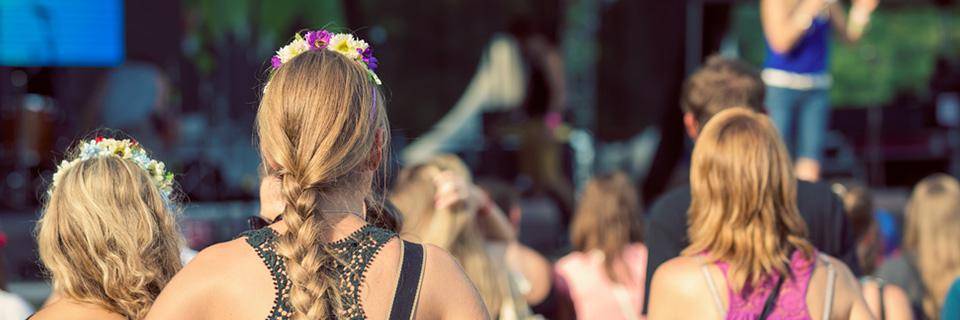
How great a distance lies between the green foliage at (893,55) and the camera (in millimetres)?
10867

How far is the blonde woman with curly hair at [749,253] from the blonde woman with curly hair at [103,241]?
1168 millimetres

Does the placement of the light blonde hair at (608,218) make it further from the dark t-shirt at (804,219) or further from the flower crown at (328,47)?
the flower crown at (328,47)

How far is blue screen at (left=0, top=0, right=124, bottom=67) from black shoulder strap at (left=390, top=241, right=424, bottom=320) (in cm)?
628

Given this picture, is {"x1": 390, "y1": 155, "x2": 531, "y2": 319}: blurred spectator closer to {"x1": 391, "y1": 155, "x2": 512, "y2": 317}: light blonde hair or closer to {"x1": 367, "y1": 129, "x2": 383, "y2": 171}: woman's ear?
{"x1": 391, "y1": 155, "x2": 512, "y2": 317}: light blonde hair

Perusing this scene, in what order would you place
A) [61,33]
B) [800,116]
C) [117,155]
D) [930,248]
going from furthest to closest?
[61,33] < [800,116] < [930,248] < [117,155]

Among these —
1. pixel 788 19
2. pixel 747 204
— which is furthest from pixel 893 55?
pixel 747 204

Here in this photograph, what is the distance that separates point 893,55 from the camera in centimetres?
1115

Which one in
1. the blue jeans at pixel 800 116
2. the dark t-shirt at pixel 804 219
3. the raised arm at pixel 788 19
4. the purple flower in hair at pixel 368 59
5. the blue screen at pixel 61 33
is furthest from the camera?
the blue screen at pixel 61 33

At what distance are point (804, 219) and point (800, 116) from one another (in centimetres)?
209

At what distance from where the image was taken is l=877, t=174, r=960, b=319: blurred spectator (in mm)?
4363

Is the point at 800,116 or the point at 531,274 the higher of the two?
the point at 800,116

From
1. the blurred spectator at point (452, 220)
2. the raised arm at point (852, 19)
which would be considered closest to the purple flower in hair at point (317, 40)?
the blurred spectator at point (452, 220)

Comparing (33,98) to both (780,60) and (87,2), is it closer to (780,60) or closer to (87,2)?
(87,2)

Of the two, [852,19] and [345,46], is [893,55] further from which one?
[345,46]
